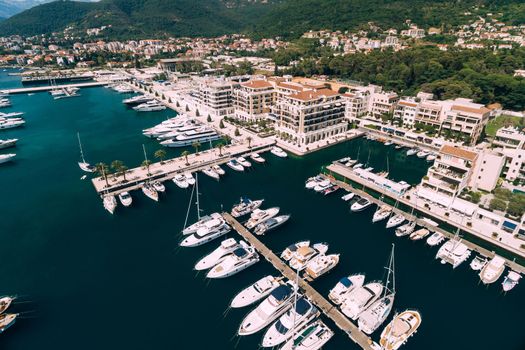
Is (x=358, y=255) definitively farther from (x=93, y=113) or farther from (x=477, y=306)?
(x=93, y=113)

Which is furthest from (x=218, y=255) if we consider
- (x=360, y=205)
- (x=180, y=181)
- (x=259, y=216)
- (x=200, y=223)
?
(x=360, y=205)

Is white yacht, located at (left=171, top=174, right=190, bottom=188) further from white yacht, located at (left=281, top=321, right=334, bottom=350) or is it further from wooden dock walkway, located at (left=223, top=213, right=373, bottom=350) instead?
white yacht, located at (left=281, top=321, right=334, bottom=350)

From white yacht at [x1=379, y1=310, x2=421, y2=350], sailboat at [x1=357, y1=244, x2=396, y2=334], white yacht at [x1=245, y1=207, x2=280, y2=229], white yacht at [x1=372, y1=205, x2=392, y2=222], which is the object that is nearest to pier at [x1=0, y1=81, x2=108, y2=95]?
white yacht at [x1=245, y1=207, x2=280, y2=229]

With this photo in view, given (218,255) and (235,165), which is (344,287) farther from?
(235,165)

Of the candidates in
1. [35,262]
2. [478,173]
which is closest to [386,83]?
[478,173]

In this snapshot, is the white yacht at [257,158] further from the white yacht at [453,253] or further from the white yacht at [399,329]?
the white yacht at [399,329]

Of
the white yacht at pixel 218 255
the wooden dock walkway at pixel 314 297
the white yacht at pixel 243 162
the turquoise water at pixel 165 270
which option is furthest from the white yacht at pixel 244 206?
the white yacht at pixel 243 162

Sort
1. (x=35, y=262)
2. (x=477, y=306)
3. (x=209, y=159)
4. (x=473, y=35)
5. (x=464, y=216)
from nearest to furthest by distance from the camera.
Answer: (x=477, y=306) → (x=35, y=262) → (x=464, y=216) → (x=209, y=159) → (x=473, y=35)
